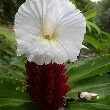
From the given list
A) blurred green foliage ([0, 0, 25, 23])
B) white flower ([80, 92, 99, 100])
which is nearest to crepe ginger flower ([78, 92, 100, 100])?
white flower ([80, 92, 99, 100])

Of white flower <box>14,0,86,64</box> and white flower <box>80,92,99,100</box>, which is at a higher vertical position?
white flower <box>14,0,86,64</box>

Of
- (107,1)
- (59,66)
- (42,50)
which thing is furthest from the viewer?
(107,1)

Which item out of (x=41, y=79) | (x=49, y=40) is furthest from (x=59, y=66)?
(x=49, y=40)

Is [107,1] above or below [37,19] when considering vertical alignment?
above

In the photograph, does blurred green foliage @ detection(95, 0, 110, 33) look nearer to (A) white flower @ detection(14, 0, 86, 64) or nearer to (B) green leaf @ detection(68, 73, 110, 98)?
(B) green leaf @ detection(68, 73, 110, 98)

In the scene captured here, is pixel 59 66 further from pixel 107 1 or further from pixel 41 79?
pixel 107 1

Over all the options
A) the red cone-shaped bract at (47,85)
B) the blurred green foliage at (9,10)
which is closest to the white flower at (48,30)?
the red cone-shaped bract at (47,85)

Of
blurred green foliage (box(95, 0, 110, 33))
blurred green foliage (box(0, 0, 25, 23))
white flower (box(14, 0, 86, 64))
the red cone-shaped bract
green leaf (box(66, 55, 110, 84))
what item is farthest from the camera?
blurred green foliage (box(95, 0, 110, 33))
